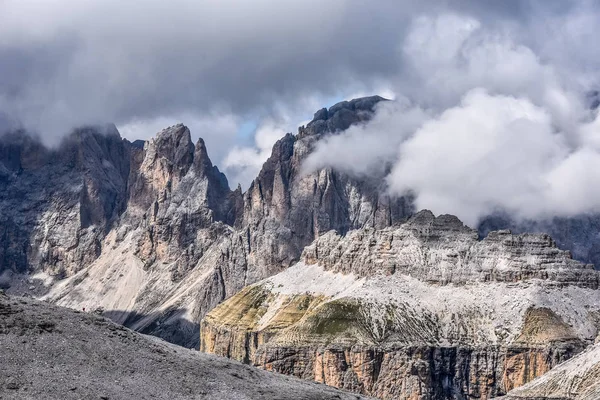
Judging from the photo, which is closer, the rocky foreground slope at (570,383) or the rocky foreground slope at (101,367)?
the rocky foreground slope at (101,367)

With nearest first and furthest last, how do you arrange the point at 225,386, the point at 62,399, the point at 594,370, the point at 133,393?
the point at 62,399 → the point at 133,393 → the point at 225,386 → the point at 594,370

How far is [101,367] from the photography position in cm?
11712

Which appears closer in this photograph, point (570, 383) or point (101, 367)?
point (101, 367)

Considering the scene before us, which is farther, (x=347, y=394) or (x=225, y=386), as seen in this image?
(x=347, y=394)

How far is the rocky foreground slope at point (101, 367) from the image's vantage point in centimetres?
10912

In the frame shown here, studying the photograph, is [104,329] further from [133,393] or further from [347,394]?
[347,394]

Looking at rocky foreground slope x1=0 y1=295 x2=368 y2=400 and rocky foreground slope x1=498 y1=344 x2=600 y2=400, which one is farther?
rocky foreground slope x1=498 y1=344 x2=600 y2=400

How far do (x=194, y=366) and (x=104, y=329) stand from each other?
1417 cm

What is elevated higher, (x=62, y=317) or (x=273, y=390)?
(x=62, y=317)

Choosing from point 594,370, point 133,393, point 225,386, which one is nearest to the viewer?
point 133,393

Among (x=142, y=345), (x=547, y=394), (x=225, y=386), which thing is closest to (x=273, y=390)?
(x=225, y=386)

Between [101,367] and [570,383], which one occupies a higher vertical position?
[570,383]

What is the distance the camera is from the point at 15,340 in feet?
380

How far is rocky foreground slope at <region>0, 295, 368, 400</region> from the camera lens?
10912 cm
